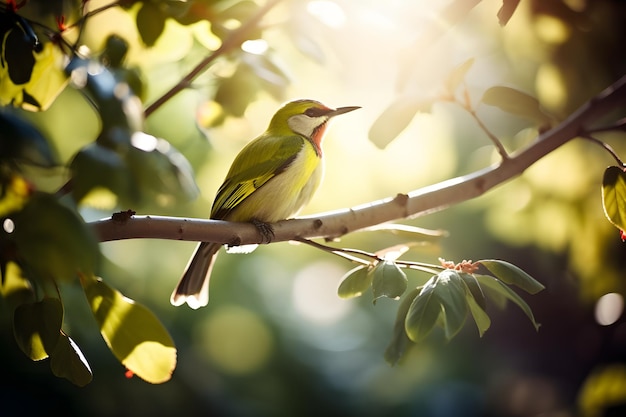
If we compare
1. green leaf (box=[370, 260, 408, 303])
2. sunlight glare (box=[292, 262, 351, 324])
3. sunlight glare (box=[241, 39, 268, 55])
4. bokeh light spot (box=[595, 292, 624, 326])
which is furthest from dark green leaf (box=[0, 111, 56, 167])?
sunlight glare (box=[292, 262, 351, 324])

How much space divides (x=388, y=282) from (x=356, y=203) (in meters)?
1.12

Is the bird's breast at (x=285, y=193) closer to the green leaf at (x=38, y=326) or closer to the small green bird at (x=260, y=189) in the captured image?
the small green bird at (x=260, y=189)

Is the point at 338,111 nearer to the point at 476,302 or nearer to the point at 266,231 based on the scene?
the point at 266,231

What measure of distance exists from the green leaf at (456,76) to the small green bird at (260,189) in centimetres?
27

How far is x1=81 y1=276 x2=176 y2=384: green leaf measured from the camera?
664mm

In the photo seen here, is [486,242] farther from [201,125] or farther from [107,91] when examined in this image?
[107,91]

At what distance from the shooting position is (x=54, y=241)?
45 centimetres

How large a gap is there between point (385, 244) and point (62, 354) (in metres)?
1.43

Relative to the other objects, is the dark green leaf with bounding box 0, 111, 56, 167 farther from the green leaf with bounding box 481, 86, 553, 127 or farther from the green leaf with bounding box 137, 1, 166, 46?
the green leaf with bounding box 481, 86, 553, 127

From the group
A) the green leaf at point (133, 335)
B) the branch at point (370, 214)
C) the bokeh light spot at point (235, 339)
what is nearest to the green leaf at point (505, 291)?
the branch at point (370, 214)

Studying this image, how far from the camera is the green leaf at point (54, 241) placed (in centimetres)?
44

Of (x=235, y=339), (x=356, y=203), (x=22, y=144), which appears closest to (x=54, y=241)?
(x=22, y=144)

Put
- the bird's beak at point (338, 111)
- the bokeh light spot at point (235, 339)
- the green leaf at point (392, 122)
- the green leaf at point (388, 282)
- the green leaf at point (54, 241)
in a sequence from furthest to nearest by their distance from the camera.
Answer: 1. the bokeh light spot at point (235, 339)
2. the bird's beak at point (338, 111)
3. the green leaf at point (392, 122)
4. the green leaf at point (388, 282)
5. the green leaf at point (54, 241)

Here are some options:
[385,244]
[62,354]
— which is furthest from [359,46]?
[385,244]
